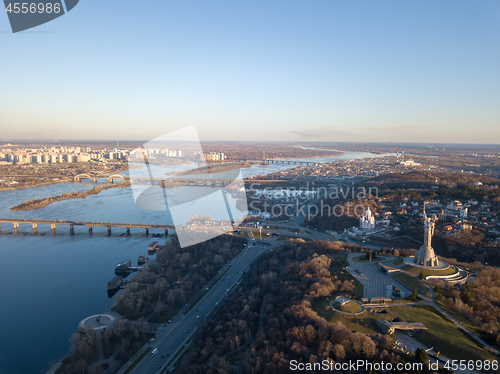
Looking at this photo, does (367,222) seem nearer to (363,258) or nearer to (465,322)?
(363,258)

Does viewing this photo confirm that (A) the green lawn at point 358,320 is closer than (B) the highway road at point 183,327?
Yes

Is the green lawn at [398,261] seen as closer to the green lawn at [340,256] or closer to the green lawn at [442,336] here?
the green lawn at [340,256]

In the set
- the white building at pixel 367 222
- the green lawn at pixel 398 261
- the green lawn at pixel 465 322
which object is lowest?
the white building at pixel 367 222

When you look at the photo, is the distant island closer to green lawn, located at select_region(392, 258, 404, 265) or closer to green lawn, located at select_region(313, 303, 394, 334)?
green lawn, located at select_region(392, 258, 404, 265)

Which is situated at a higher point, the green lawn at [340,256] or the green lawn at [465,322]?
the green lawn at [465,322]

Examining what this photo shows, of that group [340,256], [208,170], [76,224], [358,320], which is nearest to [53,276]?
[76,224]

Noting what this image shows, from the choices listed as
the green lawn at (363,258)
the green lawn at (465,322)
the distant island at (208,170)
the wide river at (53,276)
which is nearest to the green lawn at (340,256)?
the green lawn at (363,258)

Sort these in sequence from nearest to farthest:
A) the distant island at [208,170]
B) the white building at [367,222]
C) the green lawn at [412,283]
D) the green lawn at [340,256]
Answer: the green lawn at [412,283] → the green lawn at [340,256] → the white building at [367,222] → the distant island at [208,170]
